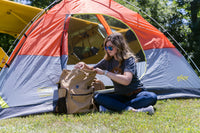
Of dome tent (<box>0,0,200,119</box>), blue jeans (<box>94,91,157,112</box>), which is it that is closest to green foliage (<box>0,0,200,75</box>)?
dome tent (<box>0,0,200,119</box>)

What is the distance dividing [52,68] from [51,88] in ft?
0.99

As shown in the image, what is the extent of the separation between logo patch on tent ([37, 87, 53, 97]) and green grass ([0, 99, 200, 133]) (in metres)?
0.31

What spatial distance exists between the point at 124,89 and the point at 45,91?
1083mm

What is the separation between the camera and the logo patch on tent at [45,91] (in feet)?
9.45

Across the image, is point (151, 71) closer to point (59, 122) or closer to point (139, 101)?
point (139, 101)

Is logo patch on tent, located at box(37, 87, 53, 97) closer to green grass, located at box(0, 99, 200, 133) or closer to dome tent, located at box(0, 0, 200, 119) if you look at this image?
dome tent, located at box(0, 0, 200, 119)

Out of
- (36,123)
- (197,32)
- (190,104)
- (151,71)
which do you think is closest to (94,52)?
(151,71)

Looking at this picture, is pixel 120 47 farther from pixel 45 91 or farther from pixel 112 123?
pixel 45 91

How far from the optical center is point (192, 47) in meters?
9.10

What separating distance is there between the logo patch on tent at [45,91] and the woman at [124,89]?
654 mm

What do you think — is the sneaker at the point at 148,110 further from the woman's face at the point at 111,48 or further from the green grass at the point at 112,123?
the woman's face at the point at 111,48

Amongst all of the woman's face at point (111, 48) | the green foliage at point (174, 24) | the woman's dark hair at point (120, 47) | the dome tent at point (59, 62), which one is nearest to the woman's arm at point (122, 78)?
the woman's dark hair at point (120, 47)

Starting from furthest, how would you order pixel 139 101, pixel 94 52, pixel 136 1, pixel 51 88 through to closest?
1. pixel 136 1
2. pixel 94 52
3. pixel 51 88
4. pixel 139 101

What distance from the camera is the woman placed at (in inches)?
100
